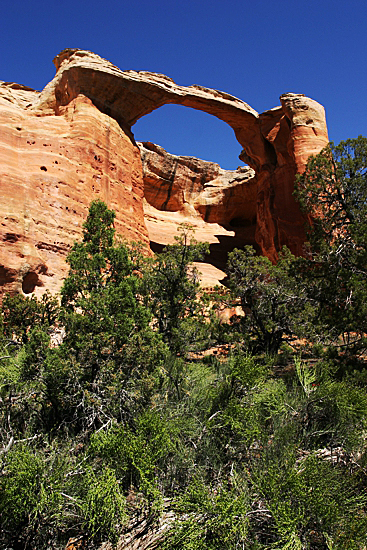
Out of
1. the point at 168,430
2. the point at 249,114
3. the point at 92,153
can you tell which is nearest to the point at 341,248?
the point at 168,430

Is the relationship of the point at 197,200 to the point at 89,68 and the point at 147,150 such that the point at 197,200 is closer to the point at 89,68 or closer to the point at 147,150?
Result: the point at 147,150

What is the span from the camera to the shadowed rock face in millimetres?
14344

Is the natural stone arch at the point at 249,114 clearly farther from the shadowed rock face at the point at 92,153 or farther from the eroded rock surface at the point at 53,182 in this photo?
the eroded rock surface at the point at 53,182

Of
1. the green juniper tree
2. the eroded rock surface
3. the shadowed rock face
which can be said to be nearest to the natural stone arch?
the shadowed rock face

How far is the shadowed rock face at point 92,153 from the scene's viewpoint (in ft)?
47.1

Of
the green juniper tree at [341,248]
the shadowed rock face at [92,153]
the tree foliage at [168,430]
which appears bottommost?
the tree foliage at [168,430]

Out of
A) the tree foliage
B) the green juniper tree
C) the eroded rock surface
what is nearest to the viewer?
the tree foliage

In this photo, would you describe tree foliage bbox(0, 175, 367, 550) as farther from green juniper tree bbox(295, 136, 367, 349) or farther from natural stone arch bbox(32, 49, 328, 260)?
natural stone arch bbox(32, 49, 328, 260)

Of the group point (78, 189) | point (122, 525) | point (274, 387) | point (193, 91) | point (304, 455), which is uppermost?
point (193, 91)

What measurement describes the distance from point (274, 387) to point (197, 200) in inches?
1064

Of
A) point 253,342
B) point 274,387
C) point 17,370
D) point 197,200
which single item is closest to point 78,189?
point 253,342

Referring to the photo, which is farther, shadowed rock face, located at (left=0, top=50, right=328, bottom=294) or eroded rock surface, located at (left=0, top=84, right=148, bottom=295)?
shadowed rock face, located at (left=0, top=50, right=328, bottom=294)

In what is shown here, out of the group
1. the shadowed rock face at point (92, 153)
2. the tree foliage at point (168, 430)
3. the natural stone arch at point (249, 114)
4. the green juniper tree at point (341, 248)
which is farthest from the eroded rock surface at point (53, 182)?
the green juniper tree at point (341, 248)

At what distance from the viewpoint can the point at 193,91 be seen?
74.6ft
